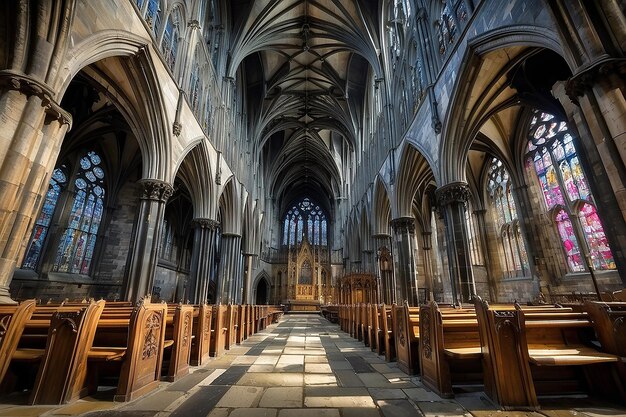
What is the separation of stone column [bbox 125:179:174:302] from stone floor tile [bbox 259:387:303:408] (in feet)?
21.0

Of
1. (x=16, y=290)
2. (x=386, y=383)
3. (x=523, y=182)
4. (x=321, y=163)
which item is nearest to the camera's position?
(x=386, y=383)

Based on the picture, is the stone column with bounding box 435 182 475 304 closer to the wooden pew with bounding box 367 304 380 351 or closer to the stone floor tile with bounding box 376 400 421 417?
the wooden pew with bounding box 367 304 380 351

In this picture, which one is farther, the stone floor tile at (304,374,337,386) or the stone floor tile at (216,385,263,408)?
the stone floor tile at (304,374,337,386)

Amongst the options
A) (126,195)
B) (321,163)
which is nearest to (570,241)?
(126,195)

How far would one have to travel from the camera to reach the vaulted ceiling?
629 inches

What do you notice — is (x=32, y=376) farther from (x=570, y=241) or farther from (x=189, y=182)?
(x=570, y=241)

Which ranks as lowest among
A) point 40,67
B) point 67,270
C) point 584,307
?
point 584,307

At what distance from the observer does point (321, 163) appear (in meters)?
33.1

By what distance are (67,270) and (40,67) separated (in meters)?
11.6

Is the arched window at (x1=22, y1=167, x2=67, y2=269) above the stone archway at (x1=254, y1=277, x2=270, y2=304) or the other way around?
above

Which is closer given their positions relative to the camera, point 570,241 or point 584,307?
point 584,307

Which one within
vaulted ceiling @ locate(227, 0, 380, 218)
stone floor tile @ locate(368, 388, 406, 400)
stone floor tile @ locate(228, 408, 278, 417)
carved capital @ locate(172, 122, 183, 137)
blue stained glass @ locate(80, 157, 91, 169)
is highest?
vaulted ceiling @ locate(227, 0, 380, 218)

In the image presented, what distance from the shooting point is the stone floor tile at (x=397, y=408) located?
2.47 metres

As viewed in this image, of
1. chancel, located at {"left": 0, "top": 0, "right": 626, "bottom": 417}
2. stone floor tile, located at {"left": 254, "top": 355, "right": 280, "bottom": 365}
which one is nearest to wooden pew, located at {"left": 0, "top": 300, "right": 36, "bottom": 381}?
chancel, located at {"left": 0, "top": 0, "right": 626, "bottom": 417}
